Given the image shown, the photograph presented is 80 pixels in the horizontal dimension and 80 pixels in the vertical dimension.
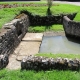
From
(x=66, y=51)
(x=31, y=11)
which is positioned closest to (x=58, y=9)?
(x=31, y=11)

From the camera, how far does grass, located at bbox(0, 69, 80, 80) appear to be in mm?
7582

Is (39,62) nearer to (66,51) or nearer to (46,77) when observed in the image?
(46,77)

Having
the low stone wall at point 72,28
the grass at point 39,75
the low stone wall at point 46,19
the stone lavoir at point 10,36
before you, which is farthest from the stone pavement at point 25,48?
the low stone wall at point 46,19

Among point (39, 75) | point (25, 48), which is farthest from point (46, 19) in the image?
point (39, 75)

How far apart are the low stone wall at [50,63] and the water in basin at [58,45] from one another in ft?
14.1

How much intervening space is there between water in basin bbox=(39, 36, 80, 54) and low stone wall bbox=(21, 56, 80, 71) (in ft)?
14.1

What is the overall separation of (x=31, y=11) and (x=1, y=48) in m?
8.33

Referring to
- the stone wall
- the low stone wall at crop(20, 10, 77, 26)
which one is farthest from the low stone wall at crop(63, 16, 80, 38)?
the stone wall

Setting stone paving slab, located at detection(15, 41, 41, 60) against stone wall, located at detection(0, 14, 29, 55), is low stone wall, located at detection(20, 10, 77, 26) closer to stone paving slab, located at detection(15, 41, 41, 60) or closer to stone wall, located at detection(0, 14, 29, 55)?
stone wall, located at detection(0, 14, 29, 55)

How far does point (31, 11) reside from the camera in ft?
58.3

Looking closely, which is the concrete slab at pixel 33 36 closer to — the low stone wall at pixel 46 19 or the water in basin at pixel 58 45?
the water in basin at pixel 58 45

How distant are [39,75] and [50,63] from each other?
64 cm

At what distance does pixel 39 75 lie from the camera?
25.3ft

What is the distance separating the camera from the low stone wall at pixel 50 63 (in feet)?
26.3
